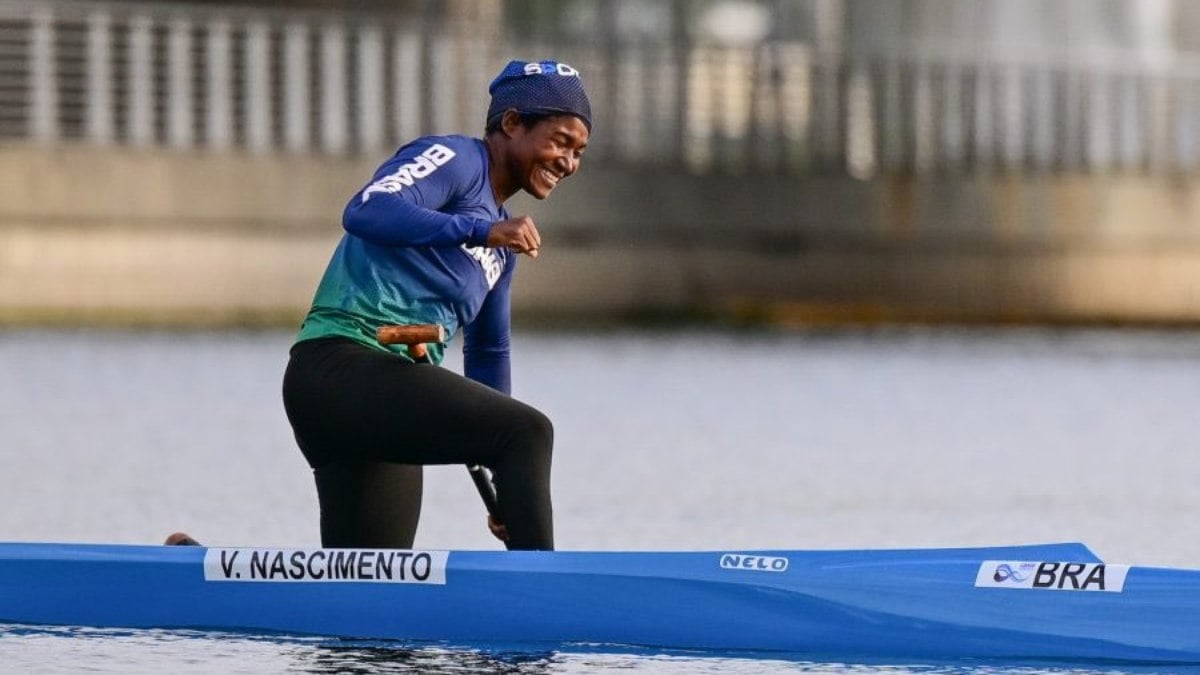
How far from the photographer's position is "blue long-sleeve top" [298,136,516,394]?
9344 mm

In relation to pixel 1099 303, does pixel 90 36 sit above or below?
above

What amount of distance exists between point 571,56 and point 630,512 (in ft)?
57.2

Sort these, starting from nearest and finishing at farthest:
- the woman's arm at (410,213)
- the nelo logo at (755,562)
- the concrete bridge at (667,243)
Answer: the woman's arm at (410,213), the nelo logo at (755,562), the concrete bridge at (667,243)

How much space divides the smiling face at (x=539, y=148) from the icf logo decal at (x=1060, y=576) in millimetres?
1648

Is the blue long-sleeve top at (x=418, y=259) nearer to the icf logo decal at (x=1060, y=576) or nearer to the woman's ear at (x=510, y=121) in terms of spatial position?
the woman's ear at (x=510, y=121)

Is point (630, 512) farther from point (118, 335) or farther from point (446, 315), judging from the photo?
point (118, 335)

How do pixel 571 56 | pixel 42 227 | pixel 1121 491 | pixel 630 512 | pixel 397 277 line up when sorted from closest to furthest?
pixel 397 277 → pixel 630 512 → pixel 1121 491 → pixel 42 227 → pixel 571 56

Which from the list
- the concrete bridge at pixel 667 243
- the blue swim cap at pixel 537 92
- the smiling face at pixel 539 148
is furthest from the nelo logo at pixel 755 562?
the concrete bridge at pixel 667 243

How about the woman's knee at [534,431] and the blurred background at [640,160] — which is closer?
the woman's knee at [534,431]

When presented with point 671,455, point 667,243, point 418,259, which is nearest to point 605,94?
point 667,243

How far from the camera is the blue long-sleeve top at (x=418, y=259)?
9.34 metres

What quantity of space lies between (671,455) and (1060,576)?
908cm

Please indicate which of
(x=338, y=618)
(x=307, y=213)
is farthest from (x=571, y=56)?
(x=338, y=618)

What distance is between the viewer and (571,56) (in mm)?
31969
